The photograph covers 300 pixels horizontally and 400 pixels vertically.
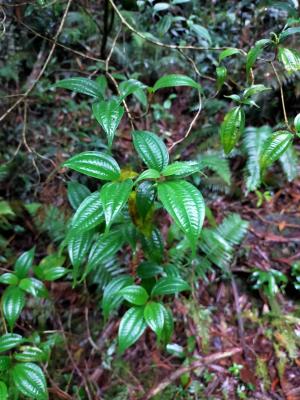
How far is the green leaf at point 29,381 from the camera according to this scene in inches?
56.1

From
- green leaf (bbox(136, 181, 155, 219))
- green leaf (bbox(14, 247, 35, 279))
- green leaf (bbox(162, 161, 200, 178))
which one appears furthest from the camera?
green leaf (bbox(14, 247, 35, 279))

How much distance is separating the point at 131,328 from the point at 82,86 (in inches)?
39.8

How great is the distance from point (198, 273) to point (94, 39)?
2815mm

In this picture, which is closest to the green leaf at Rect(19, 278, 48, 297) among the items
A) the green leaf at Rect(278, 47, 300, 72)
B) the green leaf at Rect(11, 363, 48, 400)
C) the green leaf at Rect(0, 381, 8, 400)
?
the green leaf at Rect(11, 363, 48, 400)

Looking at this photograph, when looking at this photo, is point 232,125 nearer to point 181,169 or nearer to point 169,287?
point 181,169

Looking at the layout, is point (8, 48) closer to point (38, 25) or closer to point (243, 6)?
point (38, 25)

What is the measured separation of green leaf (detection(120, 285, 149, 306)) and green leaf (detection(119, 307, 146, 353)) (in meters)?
0.04

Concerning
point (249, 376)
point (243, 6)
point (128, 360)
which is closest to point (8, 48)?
point (243, 6)

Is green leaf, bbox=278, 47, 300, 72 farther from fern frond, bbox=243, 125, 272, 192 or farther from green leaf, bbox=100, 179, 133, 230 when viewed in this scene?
fern frond, bbox=243, 125, 272, 192

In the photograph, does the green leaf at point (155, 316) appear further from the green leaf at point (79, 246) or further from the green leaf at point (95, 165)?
the green leaf at point (95, 165)

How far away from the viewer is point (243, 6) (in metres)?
3.62

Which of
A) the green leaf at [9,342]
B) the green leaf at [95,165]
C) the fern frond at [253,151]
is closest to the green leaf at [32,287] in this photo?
the green leaf at [9,342]

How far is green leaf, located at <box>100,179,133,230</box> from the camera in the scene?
3.30ft

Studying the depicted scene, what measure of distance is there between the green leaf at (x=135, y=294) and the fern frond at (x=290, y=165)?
198 centimetres
